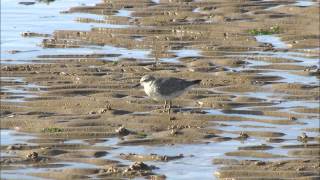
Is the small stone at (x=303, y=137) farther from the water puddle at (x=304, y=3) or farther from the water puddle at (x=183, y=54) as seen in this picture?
the water puddle at (x=304, y=3)

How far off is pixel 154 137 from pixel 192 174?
6.79ft

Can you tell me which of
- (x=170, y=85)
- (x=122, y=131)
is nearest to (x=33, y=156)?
(x=122, y=131)

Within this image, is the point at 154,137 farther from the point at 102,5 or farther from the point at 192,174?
the point at 102,5

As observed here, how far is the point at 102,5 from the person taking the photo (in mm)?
26594

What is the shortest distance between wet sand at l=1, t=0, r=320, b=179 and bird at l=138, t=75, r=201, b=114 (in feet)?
0.71

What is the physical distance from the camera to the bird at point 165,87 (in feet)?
54.3

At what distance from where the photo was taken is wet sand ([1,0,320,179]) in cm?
1323

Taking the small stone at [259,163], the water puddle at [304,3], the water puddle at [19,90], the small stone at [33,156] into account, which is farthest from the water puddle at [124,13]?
the small stone at [259,163]

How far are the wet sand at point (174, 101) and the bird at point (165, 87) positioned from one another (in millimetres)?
215

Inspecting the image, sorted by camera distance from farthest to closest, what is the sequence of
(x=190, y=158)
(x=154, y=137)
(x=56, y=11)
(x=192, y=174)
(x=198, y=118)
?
(x=56, y=11)
(x=198, y=118)
(x=154, y=137)
(x=190, y=158)
(x=192, y=174)

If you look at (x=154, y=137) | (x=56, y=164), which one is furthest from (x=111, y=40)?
(x=56, y=164)

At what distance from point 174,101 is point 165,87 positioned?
0.50 meters

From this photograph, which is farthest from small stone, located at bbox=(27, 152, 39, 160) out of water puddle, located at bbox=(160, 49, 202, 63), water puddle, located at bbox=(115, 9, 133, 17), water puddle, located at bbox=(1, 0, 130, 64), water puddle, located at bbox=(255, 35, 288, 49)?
water puddle, located at bbox=(115, 9, 133, 17)

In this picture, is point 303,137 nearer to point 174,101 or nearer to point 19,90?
point 174,101
